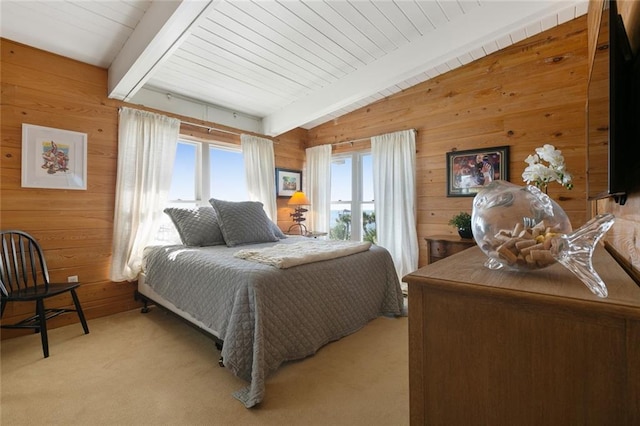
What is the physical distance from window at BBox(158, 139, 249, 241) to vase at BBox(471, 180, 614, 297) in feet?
10.0

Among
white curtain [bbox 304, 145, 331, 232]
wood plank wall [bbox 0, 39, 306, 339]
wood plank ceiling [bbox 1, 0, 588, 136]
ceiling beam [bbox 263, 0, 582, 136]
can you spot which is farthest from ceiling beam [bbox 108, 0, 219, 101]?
white curtain [bbox 304, 145, 331, 232]

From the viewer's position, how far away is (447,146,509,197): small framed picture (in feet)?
9.93

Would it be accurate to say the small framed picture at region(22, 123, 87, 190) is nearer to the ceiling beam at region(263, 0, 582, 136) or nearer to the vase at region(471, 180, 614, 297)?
the ceiling beam at region(263, 0, 582, 136)

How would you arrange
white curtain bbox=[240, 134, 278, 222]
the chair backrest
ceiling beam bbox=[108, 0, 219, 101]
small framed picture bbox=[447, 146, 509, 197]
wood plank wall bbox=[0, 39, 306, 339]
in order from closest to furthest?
ceiling beam bbox=[108, 0, 219, 101] → the chair backrest → wood plank wall bbox=[0, 39, 306, 339] → small framed picture bbox=[447, 146, 509, 197] → white curtain bbox=[240, 134, 278, 222]

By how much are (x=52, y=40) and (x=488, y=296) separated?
3.41 meters

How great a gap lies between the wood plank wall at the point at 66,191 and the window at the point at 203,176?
60 centimetres

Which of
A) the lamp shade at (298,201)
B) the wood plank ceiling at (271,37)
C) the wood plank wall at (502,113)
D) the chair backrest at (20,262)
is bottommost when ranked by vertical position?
the chair backrest at (20,262)

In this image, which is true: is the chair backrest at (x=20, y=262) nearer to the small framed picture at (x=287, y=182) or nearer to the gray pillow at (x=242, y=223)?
the gray pillow at (x=242, y=223)

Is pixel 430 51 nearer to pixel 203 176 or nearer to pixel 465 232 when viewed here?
pixel 465 232

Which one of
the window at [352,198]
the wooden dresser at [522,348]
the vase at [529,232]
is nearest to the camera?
the wooden dresser at [522,348]

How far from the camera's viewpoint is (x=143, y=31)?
218 cm

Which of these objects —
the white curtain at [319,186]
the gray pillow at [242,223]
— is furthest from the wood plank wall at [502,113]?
the gray pillow at [242,223]

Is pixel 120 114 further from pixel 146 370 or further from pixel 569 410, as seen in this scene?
pixel 569 410

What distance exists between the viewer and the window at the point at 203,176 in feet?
11.1
